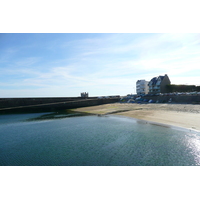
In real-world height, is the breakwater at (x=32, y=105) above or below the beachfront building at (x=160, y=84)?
below

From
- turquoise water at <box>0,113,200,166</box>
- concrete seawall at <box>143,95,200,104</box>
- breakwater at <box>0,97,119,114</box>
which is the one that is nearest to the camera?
turquoise water at <box>0,113,200,166</box>

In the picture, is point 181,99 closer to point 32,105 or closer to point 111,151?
point 111,151

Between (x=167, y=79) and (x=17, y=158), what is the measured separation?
91.4 m

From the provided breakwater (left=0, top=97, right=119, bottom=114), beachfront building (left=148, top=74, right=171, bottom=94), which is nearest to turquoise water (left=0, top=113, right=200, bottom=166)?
breakwater (left=0, top=97, right=119, bottom=114)

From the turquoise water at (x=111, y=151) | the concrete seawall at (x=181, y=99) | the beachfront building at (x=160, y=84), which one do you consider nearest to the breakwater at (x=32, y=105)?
the concrete seawall at (x=181, y=99)

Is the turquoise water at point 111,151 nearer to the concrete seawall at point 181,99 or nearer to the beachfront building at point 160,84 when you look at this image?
the concrete seawall at point 181,99

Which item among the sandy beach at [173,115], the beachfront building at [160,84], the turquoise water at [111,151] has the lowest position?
the turquoise water at [111,151]

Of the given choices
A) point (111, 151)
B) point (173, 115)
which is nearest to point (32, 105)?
point (111, 151)

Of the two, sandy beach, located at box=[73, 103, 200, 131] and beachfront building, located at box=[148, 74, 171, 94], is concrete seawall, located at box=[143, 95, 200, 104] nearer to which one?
sandy beach, located at box=[73, 103, 200, 131]

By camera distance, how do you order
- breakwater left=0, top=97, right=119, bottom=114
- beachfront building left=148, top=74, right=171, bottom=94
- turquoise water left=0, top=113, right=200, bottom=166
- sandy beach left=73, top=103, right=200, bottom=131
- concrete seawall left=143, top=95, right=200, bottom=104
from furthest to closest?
beachfront building left=148, top=74, right=171, bottom=94 < breakwater left=0, top=97, right=119, bottom=114 < concrete seawall left=143, top=95, right=200, bottom=104 < sandy beach left=73, top=103, right=200, bottom=131 < turquoise water left=0, top=113, right=200, bottom=166

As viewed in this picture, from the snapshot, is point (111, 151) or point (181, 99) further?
point (181, 99)

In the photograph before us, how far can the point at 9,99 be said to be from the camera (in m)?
55.8

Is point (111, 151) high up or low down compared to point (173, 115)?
down

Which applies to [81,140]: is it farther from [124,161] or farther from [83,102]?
[83,102]
